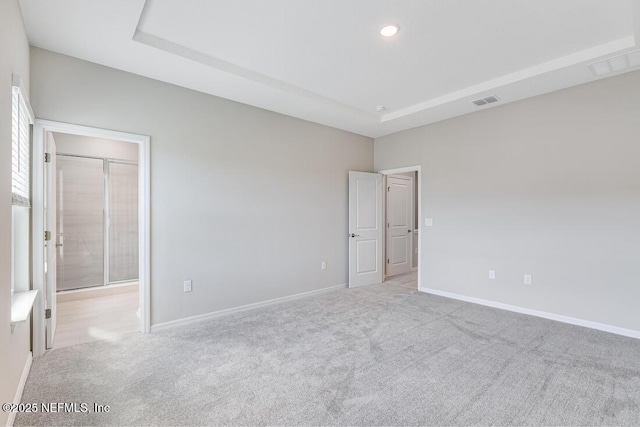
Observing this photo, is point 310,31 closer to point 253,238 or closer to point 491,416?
point 253,238

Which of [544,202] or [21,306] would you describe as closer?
[21,306]

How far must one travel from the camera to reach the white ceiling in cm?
221

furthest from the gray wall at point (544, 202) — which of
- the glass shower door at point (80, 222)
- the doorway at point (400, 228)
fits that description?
the glass shower door at point (80, 222)

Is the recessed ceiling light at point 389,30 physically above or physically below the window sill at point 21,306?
above

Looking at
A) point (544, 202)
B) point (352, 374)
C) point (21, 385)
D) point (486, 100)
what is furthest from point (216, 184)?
point (544, 202)

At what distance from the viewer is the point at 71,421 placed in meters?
1.83

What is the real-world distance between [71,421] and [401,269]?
5481mm

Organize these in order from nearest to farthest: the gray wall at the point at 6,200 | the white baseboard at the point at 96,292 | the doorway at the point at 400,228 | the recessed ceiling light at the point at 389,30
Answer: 1. the gray wall at the point at 6,200
2. the recessed ceiling light at the point at 389,30
3. the white baseboard at the point at 96,292
4. the doorway at the point at 400,228

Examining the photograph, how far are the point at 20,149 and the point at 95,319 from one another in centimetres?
231

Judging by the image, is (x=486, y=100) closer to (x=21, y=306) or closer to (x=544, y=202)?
(x=544, y=202)

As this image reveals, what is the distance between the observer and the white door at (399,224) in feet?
19.9

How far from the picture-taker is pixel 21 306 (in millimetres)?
2076

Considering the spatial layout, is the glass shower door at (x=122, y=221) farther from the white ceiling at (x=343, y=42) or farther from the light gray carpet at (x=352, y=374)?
the white ceiling at (x=343, y=42)

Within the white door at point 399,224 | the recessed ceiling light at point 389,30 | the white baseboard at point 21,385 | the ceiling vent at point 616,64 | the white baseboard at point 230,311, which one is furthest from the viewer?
the white door at point 399,224
